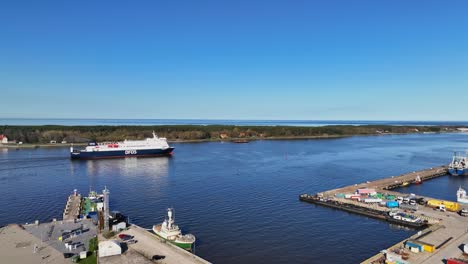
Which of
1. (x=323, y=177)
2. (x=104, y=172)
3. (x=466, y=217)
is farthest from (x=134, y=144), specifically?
(x=466, y=217)

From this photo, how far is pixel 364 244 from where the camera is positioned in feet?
119

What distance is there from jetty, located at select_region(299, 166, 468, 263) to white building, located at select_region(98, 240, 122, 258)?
22.7 meters

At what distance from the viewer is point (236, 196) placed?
56.0 meters

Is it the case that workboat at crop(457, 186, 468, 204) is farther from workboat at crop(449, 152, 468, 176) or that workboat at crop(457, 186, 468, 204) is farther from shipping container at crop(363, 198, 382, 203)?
workboat at crop(449, 152, 468, 176)

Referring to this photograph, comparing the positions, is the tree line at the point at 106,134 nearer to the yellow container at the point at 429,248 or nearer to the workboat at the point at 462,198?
the workboat at the point at 462,198

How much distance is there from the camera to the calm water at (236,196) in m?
35.7

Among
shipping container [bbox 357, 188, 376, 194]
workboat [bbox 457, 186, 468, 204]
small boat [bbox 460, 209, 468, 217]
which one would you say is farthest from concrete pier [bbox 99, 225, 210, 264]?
workboat [bbox 457, 186, 468, 204]

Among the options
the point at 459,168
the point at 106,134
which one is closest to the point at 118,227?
the point at 459,168

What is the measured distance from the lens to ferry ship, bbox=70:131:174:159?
108 meters

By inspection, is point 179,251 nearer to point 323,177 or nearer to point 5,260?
point 5,260

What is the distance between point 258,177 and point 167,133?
116 metres

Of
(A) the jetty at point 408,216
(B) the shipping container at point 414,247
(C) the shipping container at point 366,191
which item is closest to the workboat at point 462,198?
(A) the jetty at point 408,216

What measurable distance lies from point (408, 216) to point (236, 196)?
83.7ft

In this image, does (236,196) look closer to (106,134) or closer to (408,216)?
(408,216)
